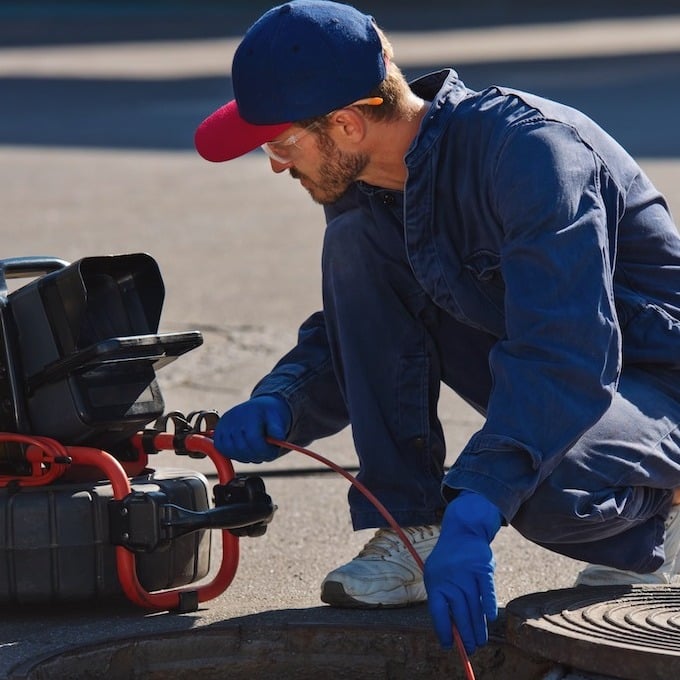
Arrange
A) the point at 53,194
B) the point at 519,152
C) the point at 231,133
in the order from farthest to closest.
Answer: the point at 53,194
the point at 231,133
the point at 519,152

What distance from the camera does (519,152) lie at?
7.84 ft

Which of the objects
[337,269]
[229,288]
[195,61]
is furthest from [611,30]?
[337,269]

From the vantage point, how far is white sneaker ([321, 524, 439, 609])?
2754 millimetres

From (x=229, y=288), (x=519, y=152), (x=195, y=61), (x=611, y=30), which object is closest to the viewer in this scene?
(x=519, y=152)

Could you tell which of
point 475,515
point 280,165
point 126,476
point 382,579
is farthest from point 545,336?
point 126,476

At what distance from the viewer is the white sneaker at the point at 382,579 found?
2.75 m

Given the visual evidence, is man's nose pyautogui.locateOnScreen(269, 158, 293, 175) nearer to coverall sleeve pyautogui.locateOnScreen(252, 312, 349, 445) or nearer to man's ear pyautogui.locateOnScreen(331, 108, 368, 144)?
man's ear pyautogui.locateOnScreen(331, 108, 368, 144)

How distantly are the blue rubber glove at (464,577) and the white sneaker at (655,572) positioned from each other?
1.84ft

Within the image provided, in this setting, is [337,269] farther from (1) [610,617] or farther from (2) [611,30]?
(2) [611,30]

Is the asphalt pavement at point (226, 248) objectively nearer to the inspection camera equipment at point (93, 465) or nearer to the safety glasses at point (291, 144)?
the inspection camera equipment at point (93, 465)

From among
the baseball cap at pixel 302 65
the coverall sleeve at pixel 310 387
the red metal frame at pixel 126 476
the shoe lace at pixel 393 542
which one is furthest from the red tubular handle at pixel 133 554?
the baseball cap at pixel 302 65

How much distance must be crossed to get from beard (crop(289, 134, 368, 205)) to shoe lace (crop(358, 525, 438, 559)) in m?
0.69

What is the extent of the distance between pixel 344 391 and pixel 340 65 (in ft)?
2.38

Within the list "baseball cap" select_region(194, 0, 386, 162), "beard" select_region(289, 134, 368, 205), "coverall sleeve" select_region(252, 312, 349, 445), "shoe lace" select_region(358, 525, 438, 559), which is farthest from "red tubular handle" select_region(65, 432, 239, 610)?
"baseball cap" select_region(194, 0, 386, 162)
